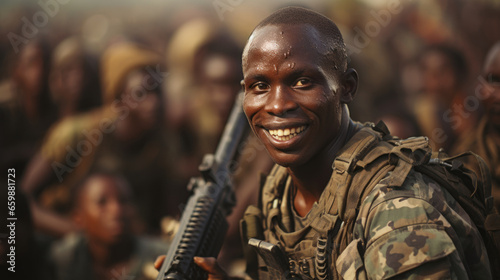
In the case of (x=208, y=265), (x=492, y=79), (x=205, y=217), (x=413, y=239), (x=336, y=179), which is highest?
(x=492, y=79)

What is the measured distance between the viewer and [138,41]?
15.4 ft

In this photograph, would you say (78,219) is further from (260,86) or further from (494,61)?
(494,61)

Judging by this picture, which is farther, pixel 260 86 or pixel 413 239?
pixel 260 86

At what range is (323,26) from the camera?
5.54ft

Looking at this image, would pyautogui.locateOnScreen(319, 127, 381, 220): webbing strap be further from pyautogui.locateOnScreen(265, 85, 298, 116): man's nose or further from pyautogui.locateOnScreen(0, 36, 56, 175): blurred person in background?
pyautogui.locateOnScreen(0, 36, 56, 175): blurred person in background

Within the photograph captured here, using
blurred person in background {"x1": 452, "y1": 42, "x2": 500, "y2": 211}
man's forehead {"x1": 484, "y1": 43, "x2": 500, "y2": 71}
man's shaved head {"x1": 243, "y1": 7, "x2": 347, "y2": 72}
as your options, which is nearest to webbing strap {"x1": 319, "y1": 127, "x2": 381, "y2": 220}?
man's shaved head {"x1": 243, "y1": 7, "x2": 347, "y2": 72}

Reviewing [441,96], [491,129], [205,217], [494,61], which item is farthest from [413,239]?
[441,96]

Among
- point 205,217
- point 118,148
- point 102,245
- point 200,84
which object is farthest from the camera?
point 200,84

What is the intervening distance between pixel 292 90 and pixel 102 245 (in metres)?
3.11

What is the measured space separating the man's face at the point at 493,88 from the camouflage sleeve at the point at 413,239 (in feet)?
7.89

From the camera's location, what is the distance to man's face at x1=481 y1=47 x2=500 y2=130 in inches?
145

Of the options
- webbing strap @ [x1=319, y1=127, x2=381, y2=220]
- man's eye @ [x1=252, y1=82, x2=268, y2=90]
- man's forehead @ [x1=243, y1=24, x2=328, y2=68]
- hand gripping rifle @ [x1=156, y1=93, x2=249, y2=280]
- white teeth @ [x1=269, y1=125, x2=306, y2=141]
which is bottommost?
hand gripping rifle @ [x1=156, y1=93, x2=249, y2=280]

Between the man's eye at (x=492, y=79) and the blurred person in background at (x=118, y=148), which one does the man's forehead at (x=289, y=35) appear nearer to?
the man's eye at (x=492, y=79)

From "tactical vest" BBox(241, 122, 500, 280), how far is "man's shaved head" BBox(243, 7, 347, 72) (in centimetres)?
26
